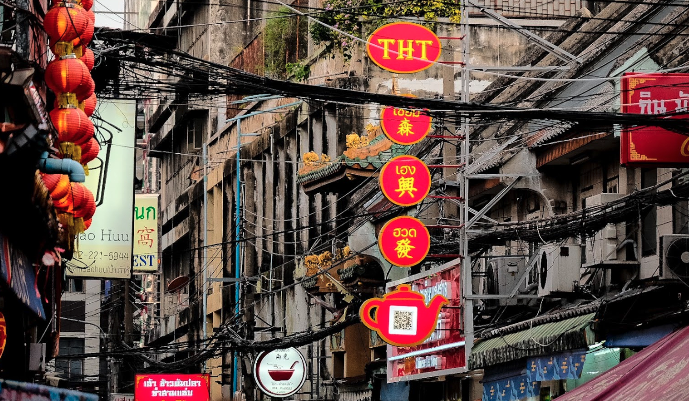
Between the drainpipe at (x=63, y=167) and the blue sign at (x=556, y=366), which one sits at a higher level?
the drainpipe at (x=63, y=167)

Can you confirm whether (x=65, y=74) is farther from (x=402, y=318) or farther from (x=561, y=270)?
(x=402, y=318)

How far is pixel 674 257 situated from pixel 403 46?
5761 mm

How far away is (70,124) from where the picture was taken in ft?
56.0

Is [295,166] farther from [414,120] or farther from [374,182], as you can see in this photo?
[414,120]

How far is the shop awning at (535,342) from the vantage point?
22.0 metres

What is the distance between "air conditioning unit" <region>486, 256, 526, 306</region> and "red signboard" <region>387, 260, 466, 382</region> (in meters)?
1.21

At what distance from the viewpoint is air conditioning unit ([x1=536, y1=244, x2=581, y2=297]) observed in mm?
23453

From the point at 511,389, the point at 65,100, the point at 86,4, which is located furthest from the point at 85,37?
the point at 511,389

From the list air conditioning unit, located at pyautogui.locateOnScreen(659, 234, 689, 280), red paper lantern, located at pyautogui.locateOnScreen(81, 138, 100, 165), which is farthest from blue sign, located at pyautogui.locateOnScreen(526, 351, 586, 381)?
red paper lantern, located at pyautogui.locateOnScreen(81, 138, 100, 165)

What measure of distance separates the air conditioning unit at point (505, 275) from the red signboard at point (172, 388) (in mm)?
11282

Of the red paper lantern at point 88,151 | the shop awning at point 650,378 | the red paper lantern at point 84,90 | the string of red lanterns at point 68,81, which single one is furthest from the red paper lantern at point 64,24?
the shop awning at point 650,378

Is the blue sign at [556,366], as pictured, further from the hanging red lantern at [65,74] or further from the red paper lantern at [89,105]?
the hanging red lantern at [65,74]

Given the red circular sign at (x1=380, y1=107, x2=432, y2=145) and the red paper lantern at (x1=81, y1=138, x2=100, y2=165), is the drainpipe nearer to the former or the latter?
the red paper lantern at (x1=81, y1=138, x2=100, y2=165)

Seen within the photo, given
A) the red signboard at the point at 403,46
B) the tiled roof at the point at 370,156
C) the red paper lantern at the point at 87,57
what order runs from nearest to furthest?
the red paper lantern at the point at 87,57
the red signboard at the point at 403,46
the tiled roof at the point at 370,156
